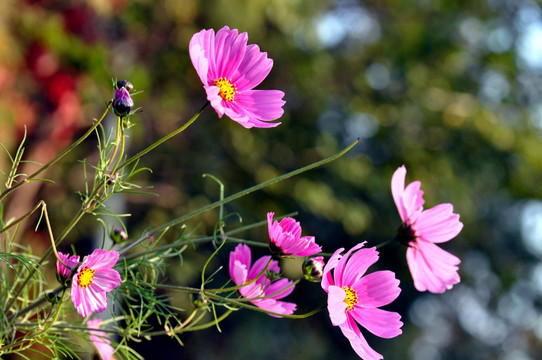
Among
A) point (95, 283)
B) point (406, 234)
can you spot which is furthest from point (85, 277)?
point (406, 234)

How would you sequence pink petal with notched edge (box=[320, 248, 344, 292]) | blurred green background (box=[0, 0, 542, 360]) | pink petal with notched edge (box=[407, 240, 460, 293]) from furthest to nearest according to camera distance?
blurred green background (box=[0, 0, 542, 360]) → pink petal with notched edge (box=[407, 240, 460, 293]) → pink petal with notched edge (box=[320, 248, 344, 292])

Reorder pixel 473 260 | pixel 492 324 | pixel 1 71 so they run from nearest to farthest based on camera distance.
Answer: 1. pixel 1 71
2. pixel 473 260
3. pixel 492 324

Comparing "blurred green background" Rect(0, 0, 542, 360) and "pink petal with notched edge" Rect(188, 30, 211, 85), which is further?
"blurred green background" Rect(0, 0, 542, 360)

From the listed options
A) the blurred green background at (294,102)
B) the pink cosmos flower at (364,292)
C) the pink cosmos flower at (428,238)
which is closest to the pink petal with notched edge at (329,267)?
the pink cosmos flower at (364,292)

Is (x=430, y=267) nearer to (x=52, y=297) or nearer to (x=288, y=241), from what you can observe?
(x=288, y=241)

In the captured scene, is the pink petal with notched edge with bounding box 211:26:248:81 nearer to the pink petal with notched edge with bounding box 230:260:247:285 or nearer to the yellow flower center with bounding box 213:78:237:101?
the yellow flower center with bounding box 213:78:237:101

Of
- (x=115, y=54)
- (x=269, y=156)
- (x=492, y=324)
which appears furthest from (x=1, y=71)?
(x=492, y=324)

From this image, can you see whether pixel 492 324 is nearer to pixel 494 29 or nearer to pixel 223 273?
pixel 223 273

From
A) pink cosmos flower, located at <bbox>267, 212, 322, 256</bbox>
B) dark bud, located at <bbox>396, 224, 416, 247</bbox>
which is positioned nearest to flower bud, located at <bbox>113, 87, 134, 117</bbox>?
pink cosmos flower, located at <bbox>267, 212, 322, 256</bbox>
